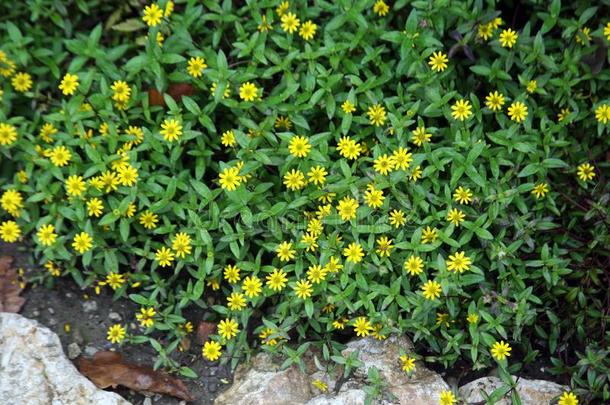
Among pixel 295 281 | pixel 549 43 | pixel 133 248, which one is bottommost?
pixel 133 248

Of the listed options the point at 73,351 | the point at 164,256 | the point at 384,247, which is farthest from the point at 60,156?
the point at 384,247

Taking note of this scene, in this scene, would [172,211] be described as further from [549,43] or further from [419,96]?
[549,43]

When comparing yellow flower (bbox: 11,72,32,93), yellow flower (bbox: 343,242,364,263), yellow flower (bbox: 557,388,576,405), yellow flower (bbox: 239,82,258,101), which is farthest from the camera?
yellow flower (bbox: 11,72,32,93)

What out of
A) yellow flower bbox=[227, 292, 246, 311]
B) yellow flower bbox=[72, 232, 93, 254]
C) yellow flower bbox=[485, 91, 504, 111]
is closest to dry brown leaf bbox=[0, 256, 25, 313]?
yellow flower bbox=[72, 232, 93, 254]

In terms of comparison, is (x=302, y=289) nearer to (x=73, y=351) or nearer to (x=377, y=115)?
(x=377, y=115)

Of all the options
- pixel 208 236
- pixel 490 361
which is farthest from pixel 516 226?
pixel 208 236

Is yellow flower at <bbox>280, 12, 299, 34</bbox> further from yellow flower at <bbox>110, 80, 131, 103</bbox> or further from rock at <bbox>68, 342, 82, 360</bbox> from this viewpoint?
rock at <bbox>68, 342, 82, 360</bbox>
